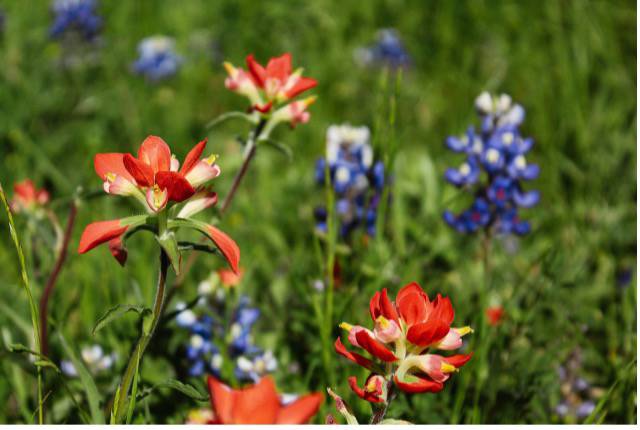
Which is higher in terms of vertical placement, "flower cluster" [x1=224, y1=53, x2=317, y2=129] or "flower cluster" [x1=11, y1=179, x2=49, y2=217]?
"flower cluster" [x1=224, y1=53, x2=317, y2=129]

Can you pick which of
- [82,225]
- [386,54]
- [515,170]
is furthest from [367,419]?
[386,54]

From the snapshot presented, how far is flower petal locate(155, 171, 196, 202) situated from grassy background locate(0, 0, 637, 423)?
25.6 inches

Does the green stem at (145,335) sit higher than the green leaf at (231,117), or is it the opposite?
the green leaf at (231,117)

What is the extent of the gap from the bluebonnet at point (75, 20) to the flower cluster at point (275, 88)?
227 centimetres

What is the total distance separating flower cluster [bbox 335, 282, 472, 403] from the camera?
1158 millimetres

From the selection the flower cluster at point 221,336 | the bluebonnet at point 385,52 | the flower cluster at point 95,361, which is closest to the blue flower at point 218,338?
the flower cluster at point 221,336

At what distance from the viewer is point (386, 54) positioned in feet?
13.5

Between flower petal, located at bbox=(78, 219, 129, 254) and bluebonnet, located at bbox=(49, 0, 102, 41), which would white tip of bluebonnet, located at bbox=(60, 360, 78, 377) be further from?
bluebonnet, located at bbox=(49, 0, 102, 41)

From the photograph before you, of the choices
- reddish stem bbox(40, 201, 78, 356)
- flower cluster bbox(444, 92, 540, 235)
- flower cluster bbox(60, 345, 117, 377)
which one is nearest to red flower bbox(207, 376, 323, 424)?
→ reddish stem bbox(40, 201, 78, 356)

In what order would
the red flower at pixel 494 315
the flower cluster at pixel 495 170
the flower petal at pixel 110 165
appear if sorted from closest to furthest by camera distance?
1. the flower petal at pixel 110 165
2. the red flower at pixel 494 315
3. the flower cluster at pixel 495 170

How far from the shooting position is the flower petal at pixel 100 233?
115cm

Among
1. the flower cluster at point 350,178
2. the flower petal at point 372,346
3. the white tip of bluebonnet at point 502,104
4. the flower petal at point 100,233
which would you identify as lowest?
the flower cluster at point 350,178

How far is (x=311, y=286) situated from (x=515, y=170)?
72 centimetres

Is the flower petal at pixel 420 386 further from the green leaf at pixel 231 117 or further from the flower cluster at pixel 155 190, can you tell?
the green leaf at pixel 231 117
